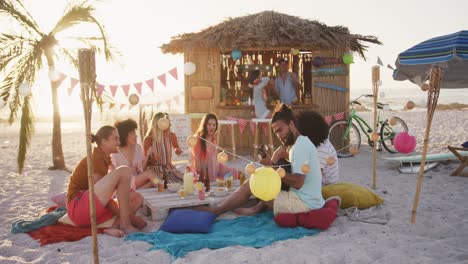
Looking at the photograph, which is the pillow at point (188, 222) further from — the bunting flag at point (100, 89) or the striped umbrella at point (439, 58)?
the bunting flag at point (100, 89)

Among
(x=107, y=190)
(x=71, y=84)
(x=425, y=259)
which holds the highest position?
(x=71, y=84)

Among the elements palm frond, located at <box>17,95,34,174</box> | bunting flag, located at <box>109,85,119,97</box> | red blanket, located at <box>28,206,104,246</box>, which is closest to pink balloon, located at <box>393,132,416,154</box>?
red blanket, located at <box>28,206,104,246</box>

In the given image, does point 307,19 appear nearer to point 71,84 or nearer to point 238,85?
point 238,85

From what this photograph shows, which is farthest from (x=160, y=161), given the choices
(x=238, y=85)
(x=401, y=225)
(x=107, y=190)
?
(x=238, y=85)

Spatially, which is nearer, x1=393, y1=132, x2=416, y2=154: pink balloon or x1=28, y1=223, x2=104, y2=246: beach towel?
x1=28, y1=223, x2=104, y2=246: beach towel

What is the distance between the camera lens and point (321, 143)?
4.95 meters

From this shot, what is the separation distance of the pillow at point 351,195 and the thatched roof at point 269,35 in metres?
4.68

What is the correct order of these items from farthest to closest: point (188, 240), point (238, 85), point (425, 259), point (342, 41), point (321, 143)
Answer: point (238, 85) < point (342, 41) < point (321, 143) < point (188, 240) < point (425, 259)

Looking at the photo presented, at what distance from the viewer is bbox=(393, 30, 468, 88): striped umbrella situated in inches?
225

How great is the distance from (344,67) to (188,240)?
7.04 metres

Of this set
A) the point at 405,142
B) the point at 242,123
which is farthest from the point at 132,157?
the point at 242,123

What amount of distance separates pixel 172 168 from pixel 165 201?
128 centimetres

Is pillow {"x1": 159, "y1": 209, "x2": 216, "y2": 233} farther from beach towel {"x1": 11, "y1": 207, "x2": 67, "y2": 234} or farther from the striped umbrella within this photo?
the striped umbrella

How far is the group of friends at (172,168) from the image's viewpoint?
416 cm
